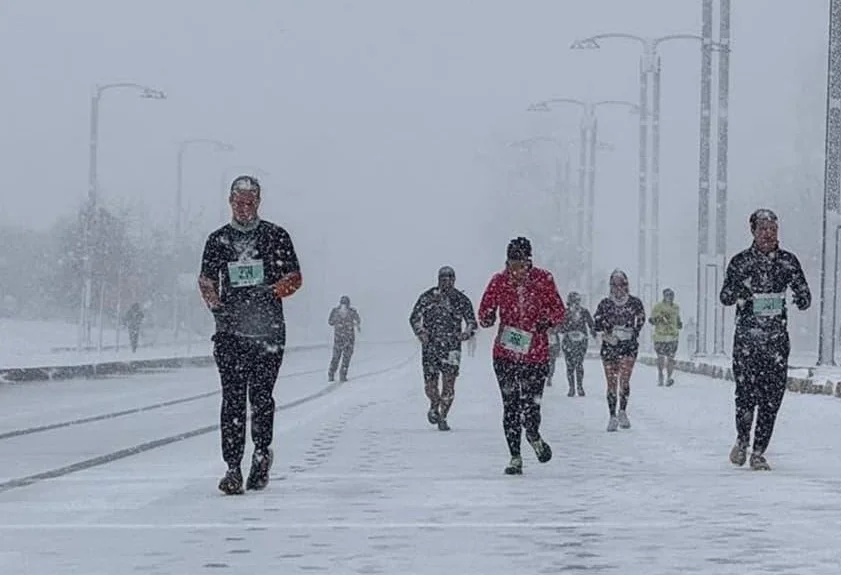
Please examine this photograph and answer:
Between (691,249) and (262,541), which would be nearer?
(262,541)

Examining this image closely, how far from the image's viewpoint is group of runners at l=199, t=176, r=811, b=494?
14.6 m

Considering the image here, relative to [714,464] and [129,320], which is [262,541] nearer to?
[714,464]

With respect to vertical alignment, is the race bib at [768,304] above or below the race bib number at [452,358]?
above

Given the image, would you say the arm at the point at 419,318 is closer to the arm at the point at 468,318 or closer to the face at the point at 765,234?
the arm at the point at 468,318

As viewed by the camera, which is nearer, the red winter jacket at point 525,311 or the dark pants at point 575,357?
the red winter jacket at point 525,311

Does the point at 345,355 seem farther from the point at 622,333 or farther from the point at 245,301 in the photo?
the point at 245,301

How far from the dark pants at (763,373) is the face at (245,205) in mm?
4330

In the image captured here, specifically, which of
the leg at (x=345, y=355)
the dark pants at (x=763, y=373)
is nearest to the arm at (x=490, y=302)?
the dark pants at (x=763, y=373)

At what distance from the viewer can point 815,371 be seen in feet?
119

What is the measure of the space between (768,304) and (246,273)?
4.55m

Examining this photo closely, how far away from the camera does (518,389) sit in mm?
17188

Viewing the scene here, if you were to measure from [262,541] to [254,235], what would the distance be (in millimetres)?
3524

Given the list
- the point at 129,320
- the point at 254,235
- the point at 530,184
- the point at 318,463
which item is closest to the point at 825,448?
the point at 318,463

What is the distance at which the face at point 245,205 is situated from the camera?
577 inches
